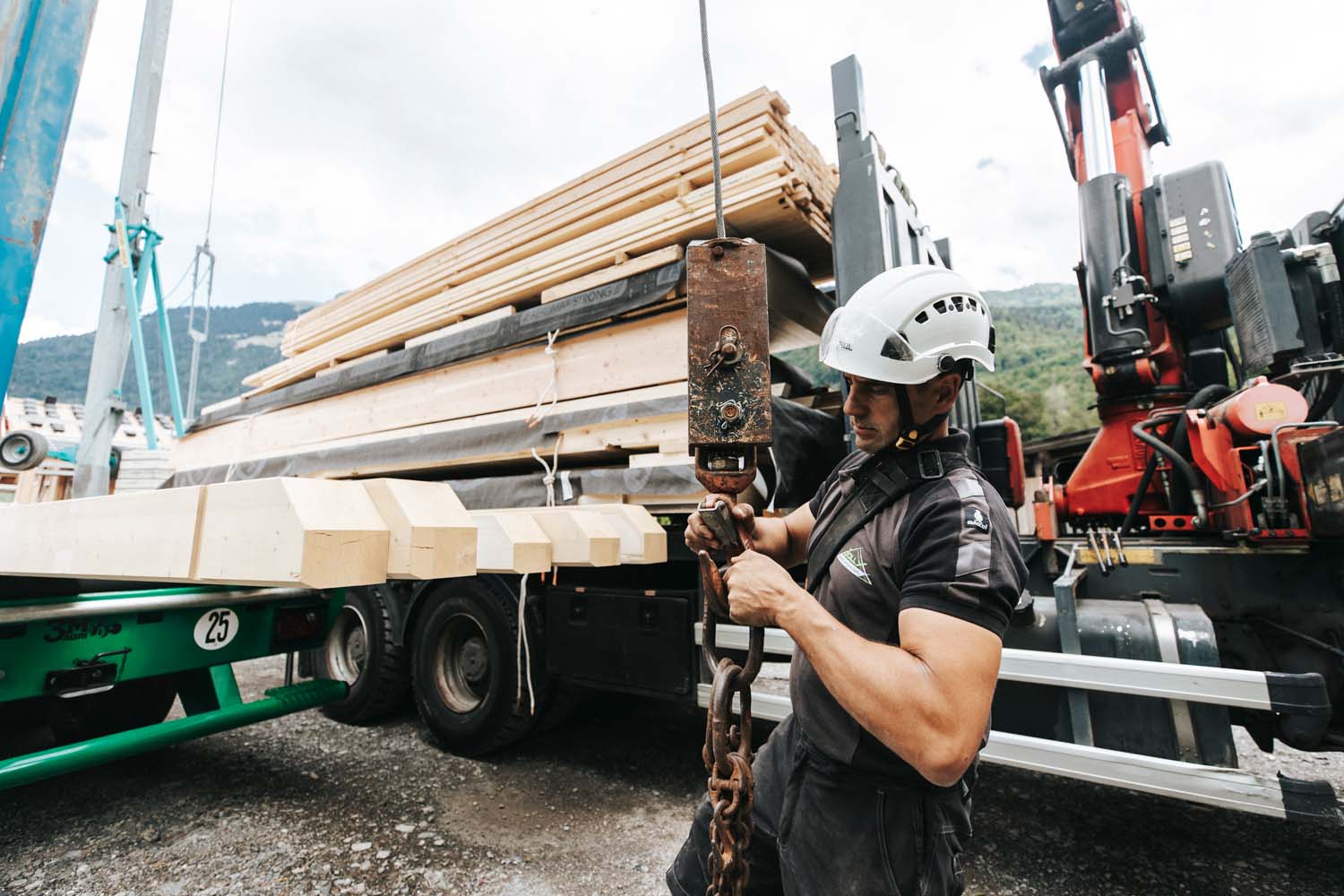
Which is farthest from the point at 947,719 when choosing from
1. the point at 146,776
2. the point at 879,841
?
the point at 146,776

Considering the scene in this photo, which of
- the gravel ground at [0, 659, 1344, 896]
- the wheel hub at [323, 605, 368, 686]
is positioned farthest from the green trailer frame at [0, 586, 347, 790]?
the wheel hub at [323, 605, 368, 686]

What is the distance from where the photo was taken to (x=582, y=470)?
358cm

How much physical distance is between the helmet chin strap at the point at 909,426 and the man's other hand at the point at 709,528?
1.29 feet

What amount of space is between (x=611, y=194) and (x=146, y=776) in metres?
4.01

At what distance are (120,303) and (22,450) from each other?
316 cm

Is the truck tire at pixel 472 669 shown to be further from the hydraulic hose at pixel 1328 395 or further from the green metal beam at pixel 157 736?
the hydraulic hose at pixel 1328 395

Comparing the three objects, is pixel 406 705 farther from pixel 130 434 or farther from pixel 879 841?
pixel 130 434

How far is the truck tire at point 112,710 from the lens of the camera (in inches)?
128

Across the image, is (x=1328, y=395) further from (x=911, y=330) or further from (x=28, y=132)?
(x=28, y=132)

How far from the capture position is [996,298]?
299 feet

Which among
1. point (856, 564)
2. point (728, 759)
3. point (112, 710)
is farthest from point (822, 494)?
point (112, 710)

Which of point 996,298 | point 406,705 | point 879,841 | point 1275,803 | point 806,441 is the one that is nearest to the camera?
point 879,841

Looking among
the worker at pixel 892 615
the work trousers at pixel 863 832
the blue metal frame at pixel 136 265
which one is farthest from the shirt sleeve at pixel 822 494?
the blue metal frame at pixel 136 265

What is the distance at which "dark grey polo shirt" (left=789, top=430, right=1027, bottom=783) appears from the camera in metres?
1.20
